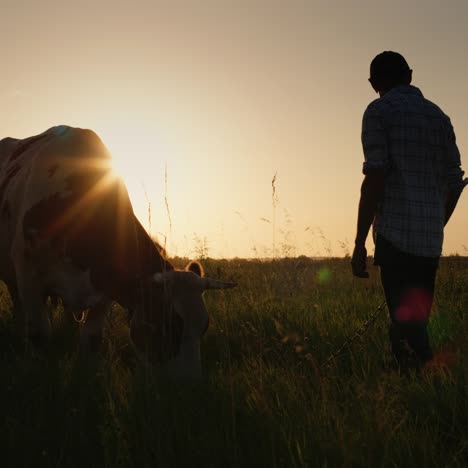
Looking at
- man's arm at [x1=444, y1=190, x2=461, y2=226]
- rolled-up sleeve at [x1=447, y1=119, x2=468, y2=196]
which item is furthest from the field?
rolled-up sleeve at [x1=447, y1=119, x2=468, y2=196]

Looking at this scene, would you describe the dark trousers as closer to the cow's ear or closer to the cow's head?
the cow's head

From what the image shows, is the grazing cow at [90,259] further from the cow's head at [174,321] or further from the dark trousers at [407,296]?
the dark trousers at [407,296]

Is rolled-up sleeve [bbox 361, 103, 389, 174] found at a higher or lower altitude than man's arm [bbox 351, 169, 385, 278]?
higher

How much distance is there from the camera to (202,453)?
2471 millimetres

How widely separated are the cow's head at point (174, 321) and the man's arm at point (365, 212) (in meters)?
1.21

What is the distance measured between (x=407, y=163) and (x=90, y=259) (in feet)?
9.13

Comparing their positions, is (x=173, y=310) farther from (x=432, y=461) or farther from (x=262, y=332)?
(x=432, y=461)

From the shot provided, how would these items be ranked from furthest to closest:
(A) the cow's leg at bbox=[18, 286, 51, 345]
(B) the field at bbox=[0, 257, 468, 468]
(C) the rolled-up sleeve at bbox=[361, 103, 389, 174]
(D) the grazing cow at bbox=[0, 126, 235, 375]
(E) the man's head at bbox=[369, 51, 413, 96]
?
(A) the cow's leg at bbox=[18, 286, 51, 345]
(D) the grazing cow at bbox=[0, 126, 235, 375]
(E) the man's head at bbox=[369, 51, 413, 96]
(C) the rolled-up sleeve at bbox=[361, 103, 389, 174]
(B) the field at bbox=[0, 257, 468, 468]

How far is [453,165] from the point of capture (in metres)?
3.96

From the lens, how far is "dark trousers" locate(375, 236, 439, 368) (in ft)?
12.4

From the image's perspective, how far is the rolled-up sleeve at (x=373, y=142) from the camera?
3.67 metres

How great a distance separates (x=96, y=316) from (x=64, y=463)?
2.58 meters

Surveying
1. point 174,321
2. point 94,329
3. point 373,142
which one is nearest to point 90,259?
point 94,329

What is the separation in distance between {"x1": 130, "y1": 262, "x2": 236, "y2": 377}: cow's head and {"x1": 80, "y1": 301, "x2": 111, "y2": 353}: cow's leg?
2.09 ft
